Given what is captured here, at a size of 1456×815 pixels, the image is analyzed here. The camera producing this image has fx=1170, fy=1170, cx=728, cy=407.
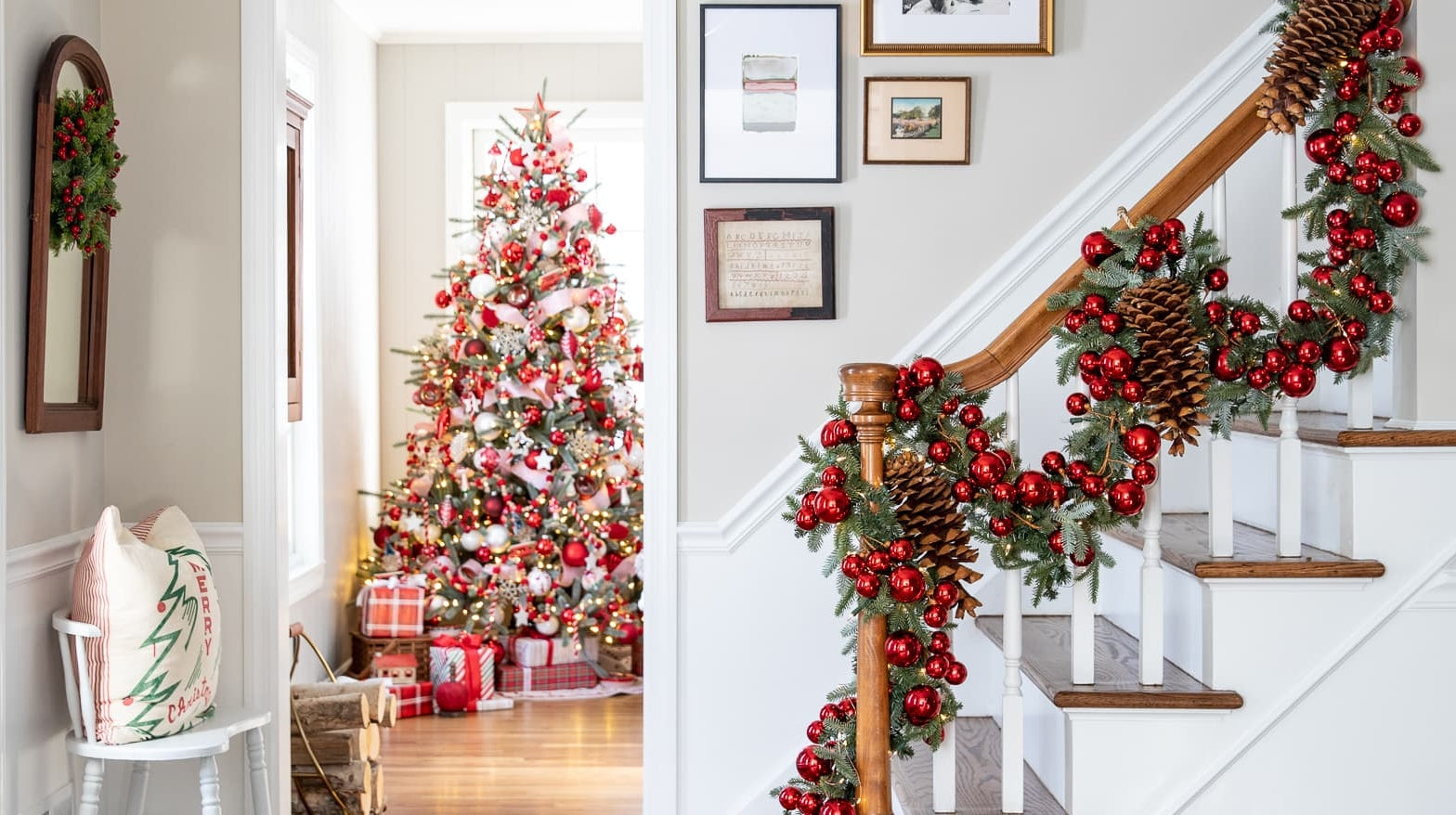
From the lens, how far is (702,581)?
2.77 metres

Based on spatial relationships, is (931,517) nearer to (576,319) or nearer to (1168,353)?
(1168,353)

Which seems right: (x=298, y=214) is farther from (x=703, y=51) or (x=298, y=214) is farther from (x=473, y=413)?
(x=703, y=51)

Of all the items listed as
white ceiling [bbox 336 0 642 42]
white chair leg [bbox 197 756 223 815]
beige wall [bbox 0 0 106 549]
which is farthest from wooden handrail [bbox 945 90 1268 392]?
white ceiling [bbox 336 0 642 42]

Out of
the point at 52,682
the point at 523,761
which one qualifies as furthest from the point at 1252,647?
the point at 523,761

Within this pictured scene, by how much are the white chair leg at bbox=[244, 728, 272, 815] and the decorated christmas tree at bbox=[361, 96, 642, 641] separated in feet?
6.55

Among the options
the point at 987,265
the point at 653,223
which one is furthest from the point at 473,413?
the point at 987,265

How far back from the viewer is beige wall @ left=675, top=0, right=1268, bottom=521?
9.09 feet

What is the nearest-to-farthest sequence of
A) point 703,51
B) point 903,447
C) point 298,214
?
point 903,447 < point 703,51 < point 298,214

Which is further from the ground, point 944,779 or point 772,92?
point 772,92

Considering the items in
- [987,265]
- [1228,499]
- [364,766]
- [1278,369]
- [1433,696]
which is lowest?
[364,766]

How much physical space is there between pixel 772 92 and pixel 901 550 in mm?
1328

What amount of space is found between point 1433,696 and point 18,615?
278cm

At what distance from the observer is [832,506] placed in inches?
73.5

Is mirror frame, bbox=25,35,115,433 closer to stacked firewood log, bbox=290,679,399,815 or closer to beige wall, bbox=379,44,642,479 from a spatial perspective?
stacked firewood log, bbox=290,679,399,815
